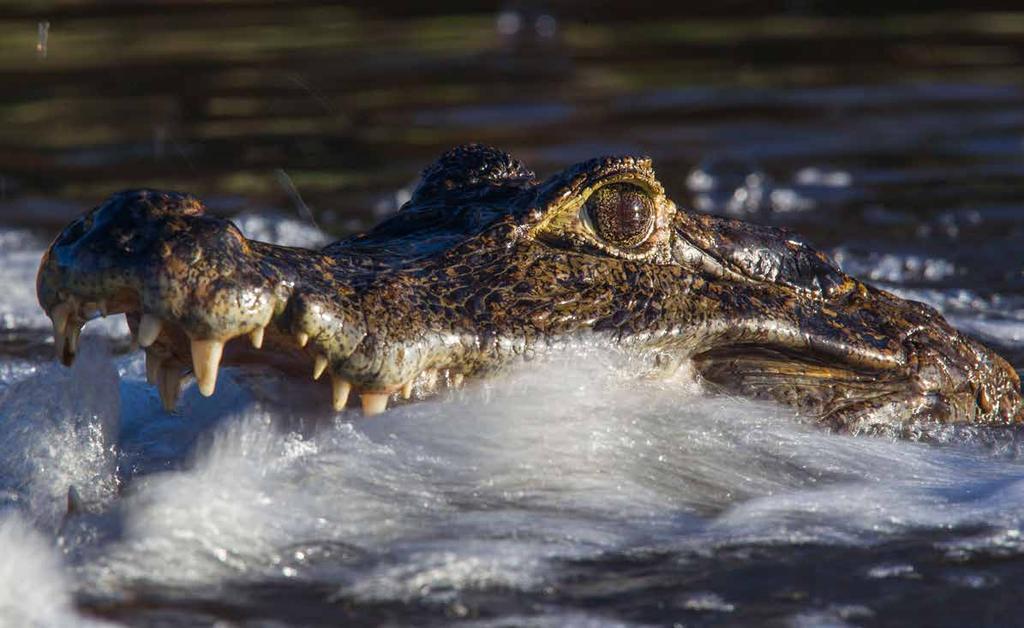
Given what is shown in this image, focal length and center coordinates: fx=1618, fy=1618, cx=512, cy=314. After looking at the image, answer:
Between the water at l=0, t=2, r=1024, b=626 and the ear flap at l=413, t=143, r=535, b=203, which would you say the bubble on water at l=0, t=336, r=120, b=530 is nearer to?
the water at l=0, t=2, r=1024, b=626

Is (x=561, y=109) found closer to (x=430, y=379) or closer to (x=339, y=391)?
(x=430, y=379)

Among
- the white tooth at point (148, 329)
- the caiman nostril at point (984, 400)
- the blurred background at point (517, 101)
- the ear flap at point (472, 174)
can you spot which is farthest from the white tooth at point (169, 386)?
the blurred background at point (517, 101)

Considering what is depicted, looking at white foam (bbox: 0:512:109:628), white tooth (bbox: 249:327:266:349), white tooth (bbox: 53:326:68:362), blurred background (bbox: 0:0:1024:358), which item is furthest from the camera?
blurred background (bbox: 0:0:1024:358)

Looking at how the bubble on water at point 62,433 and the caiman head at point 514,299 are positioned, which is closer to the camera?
the caiman head at point 514,299

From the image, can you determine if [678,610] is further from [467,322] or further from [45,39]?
[45,39]

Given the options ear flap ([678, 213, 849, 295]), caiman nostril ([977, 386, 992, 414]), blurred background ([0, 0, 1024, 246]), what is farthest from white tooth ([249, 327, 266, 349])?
blurred background ([0, 0, 1024, 246])

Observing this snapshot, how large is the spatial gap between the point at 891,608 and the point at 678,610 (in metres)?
0.42

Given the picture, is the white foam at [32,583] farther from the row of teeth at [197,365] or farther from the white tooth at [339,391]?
the white tooth at [339,391]

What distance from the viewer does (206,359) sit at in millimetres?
3213

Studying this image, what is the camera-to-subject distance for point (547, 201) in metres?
3.98

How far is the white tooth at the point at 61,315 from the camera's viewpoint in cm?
333

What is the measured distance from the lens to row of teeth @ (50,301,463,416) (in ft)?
10.5

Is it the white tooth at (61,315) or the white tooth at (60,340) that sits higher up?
the white tooth at (61,315)

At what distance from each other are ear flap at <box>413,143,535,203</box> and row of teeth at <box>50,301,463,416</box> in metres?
0.77
